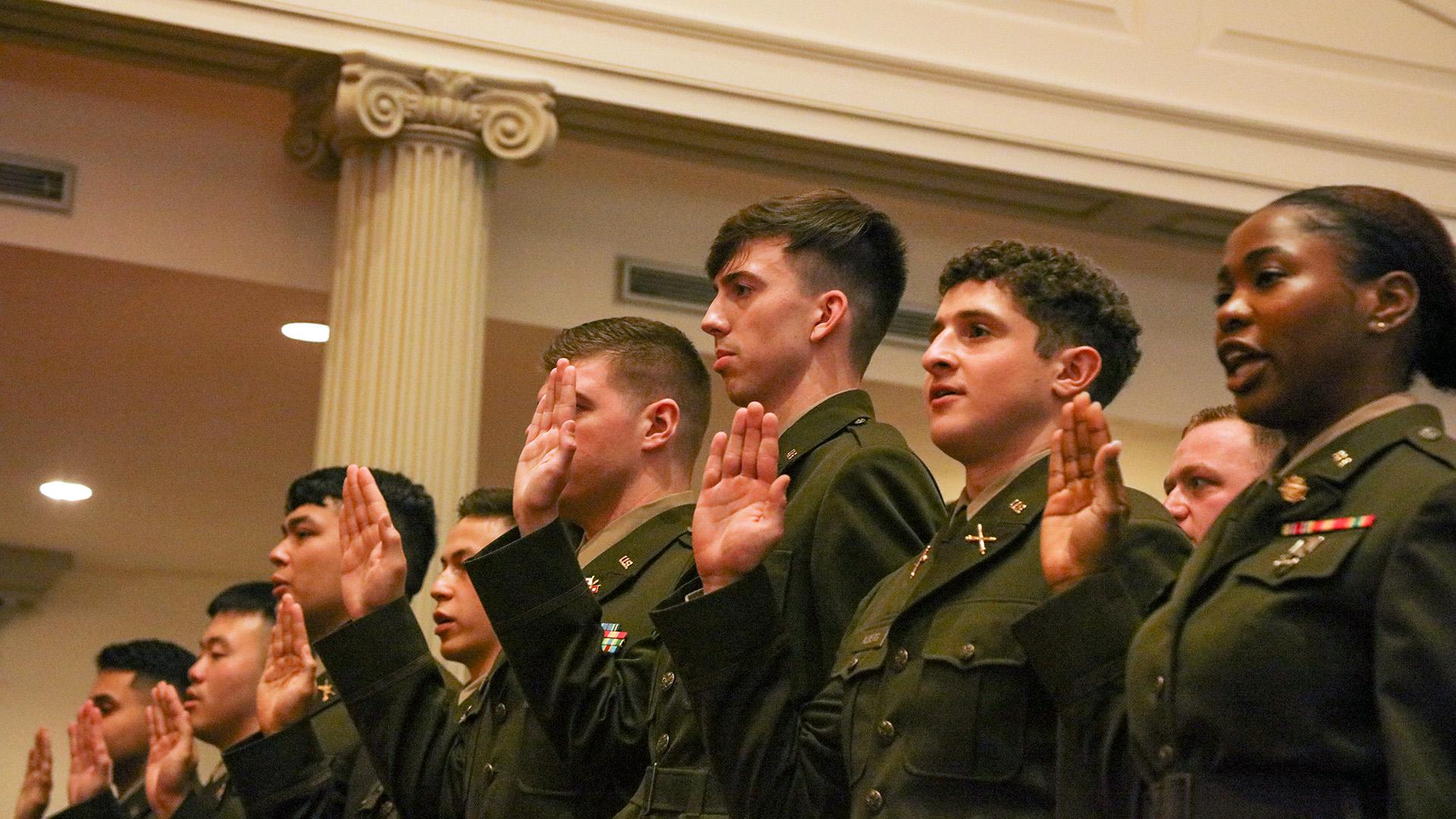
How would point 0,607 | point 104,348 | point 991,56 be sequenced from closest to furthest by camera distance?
point 991,56 < point 104,348 < point 0,607

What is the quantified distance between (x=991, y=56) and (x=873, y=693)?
176 inches

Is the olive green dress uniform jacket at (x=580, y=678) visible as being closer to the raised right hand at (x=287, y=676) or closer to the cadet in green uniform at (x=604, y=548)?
the cadet in green uniform at (x=604, y=548)

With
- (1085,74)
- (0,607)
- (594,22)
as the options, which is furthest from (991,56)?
(0,607)

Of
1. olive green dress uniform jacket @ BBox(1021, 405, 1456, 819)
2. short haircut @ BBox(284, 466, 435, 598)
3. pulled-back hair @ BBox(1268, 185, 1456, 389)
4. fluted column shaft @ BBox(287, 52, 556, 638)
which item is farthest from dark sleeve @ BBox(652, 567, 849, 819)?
fluted column shaft @ BBox(287, 52, 556, 638)

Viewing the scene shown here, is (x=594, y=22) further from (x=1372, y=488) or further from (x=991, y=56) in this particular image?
(x=1372, y=488)

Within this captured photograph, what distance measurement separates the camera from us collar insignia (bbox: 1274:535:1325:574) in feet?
5.61

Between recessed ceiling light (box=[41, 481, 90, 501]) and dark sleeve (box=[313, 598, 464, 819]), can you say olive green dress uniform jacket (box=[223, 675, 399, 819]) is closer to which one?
dark sleeve (box=[313, 598, 464, 819])

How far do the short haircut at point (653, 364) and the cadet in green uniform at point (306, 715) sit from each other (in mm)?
546

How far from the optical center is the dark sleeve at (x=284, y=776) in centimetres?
351

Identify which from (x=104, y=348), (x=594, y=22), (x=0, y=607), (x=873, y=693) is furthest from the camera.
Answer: (x=0, y=607)

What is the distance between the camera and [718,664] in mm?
2227

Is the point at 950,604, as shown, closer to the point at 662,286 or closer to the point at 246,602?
the point at 246,602

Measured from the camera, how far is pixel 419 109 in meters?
5.62

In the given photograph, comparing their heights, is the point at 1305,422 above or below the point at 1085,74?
below
